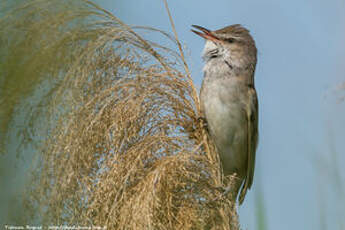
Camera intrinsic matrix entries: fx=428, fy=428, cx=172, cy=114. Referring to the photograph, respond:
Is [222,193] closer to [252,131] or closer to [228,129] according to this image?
[228,129]

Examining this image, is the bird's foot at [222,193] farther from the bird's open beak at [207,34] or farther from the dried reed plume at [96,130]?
the bird's open beak at [207,34]

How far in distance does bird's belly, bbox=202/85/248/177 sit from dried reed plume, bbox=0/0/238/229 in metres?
1.07

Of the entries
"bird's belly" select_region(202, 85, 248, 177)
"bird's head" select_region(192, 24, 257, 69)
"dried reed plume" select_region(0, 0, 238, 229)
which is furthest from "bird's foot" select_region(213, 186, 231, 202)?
"bird's head" select_region(192, 24, 257, 69)

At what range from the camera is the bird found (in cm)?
347

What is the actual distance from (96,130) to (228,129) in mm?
1704

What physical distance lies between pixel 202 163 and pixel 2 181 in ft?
3.44

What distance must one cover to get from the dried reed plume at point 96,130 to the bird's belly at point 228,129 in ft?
3.51

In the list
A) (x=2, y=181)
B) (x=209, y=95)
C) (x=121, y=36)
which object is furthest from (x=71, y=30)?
(x=209, y=95)

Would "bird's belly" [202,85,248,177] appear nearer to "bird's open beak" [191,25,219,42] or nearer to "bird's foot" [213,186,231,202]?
"bird's open beak" [191,25,219,42]

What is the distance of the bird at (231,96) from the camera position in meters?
3.47

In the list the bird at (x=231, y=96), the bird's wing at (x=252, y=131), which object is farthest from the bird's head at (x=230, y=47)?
the bird's wing at (x=252, y=131)

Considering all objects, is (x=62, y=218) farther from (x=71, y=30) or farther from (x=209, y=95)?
(x=209, y=95)

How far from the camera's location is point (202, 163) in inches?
87.5

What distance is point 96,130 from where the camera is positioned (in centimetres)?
204
